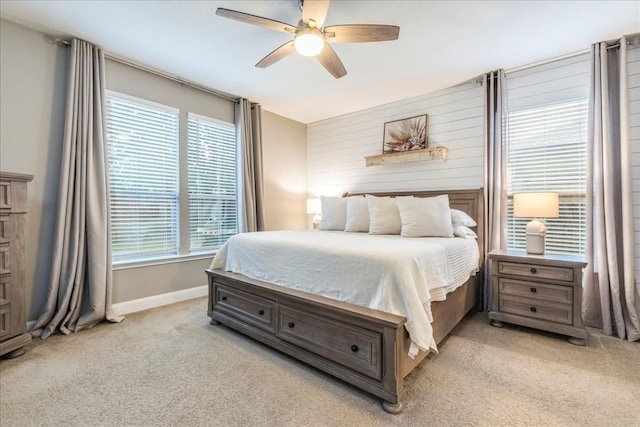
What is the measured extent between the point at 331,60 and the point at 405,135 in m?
1.88

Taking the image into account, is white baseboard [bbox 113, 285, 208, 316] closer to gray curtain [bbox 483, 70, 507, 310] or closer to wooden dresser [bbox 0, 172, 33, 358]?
wooden dresser [bbox 0, 172, 33, 358]

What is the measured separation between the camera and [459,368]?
200cm

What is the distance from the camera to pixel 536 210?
8.50ft

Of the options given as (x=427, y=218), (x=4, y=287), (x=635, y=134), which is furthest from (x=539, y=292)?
(x=4, y=287)

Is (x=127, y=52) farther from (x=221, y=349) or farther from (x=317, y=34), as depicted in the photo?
(x=221, y=349)

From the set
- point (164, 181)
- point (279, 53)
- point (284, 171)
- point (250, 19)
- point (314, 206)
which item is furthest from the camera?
point (284, 171)

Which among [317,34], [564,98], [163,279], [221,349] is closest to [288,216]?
[163,279]

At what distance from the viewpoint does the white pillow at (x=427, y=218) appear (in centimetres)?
283

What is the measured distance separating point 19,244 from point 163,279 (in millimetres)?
1379

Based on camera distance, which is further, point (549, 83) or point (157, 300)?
point (157, 300)

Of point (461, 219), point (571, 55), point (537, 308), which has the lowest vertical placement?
point (537, 308)

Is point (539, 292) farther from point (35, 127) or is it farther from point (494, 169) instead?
point (35, 127)

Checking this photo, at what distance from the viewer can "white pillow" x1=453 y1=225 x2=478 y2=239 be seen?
9.65ft

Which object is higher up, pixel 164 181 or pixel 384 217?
pixel 164 181
